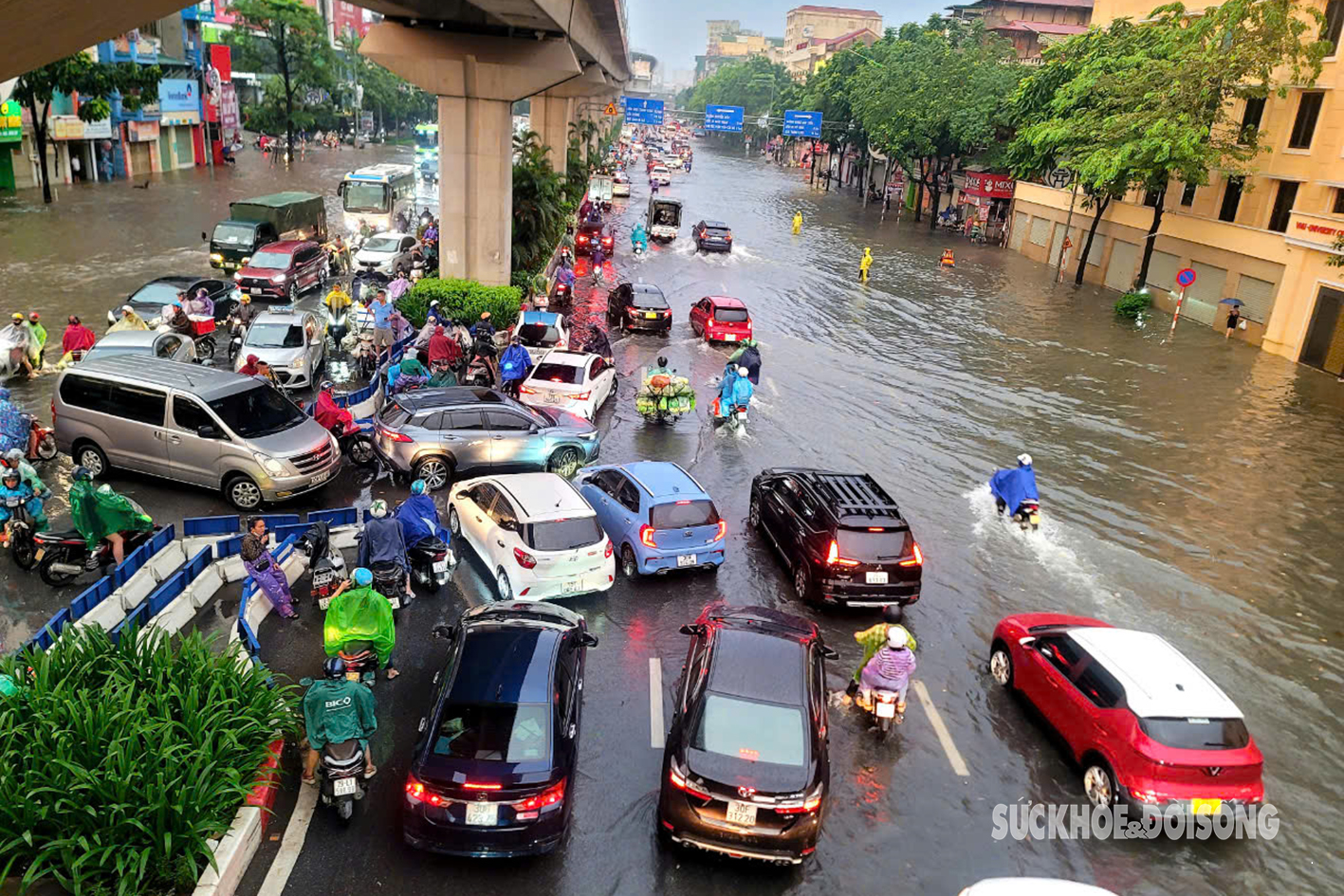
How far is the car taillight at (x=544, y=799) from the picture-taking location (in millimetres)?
7703

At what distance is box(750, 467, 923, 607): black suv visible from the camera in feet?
41.7

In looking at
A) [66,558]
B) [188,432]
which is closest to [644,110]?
[188,432]

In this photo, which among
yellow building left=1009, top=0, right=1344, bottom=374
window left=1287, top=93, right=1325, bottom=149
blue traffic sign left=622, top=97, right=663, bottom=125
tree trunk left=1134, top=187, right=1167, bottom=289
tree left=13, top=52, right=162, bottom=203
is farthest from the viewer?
blue traffic sign left=622, top=97, right=663, bottom=125

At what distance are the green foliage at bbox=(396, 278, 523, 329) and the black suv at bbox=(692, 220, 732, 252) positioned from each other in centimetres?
2333

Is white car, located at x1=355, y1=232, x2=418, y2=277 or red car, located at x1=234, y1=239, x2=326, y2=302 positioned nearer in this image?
red car, located at x1=234, y1=239, x2=326, y2=302

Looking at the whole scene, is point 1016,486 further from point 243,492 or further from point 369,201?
point 369,201

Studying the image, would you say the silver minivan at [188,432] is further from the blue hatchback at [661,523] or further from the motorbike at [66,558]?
the blue hatchback at [661,523]

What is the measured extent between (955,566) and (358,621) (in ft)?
31.1

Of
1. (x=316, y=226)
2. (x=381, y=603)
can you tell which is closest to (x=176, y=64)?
(x=316, y=226)

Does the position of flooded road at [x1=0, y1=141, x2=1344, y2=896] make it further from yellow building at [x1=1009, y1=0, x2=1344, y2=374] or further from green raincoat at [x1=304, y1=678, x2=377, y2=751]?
yellow building at [x1=1009, y1=0, x2=1344, y2=374]

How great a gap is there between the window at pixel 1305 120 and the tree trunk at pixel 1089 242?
8725 millimetres

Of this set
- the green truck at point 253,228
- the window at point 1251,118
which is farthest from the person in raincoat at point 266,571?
the window at point 1251,118

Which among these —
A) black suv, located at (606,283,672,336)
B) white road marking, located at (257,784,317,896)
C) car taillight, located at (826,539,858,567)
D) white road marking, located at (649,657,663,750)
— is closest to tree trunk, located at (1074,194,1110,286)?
black suv, located at (606,283,672,336)

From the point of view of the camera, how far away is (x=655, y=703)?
35.2 ft
